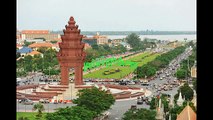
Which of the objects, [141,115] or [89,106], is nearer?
[141,115]

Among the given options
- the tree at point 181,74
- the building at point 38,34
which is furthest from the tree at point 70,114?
the building at point 38,34

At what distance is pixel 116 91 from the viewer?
2709 centimetres

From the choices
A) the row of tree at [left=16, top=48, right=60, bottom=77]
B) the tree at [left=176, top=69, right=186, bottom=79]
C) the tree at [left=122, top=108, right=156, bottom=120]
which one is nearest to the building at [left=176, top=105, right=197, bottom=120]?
the tree at [left=122, top=108, right=156, bottom=120]

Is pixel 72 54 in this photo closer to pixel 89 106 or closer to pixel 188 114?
pixel 89 106

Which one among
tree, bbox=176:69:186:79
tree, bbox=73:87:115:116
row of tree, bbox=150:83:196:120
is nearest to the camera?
row of tree, bbox=150:83:196:120

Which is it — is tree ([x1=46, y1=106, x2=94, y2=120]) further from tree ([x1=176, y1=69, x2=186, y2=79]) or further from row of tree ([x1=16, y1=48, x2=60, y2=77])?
row of tree ([x1=16, y1=48, x2=60, y2=77])

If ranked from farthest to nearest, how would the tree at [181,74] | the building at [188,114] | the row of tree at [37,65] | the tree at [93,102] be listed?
the row of tree at [37,65]
the tree at [181,74]
the tree at [93,102]
the building at [188,114]

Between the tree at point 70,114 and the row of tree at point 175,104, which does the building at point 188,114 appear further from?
the tree at point 70,114

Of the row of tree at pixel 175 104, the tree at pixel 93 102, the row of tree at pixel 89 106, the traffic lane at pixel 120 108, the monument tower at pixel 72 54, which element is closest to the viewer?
the row of tree at pixel 89 106

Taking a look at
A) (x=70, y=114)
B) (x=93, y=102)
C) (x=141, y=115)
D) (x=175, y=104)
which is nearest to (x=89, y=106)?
(x=93, y=102)

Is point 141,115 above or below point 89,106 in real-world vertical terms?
above
